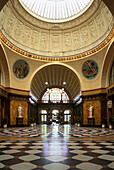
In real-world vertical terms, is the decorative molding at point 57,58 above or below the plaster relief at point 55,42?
below

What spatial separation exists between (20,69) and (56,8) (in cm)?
926

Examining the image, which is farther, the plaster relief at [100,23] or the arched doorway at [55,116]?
the arched doorway at [55,116]

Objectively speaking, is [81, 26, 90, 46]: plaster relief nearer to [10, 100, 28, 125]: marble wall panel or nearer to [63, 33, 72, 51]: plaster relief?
[63, 33, 72, 51]: plaster relief

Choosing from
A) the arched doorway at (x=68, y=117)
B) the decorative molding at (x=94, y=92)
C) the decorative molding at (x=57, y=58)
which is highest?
the decorative molding at (x=57, y=58)

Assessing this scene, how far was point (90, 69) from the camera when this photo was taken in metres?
22.4

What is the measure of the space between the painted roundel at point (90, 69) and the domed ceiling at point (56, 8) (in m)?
6.22

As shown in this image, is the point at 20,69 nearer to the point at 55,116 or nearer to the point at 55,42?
the point at 55,42

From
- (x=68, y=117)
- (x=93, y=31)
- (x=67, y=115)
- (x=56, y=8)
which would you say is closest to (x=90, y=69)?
(x=93, y=31)

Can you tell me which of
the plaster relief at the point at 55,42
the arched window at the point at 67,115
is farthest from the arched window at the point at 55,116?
the plaster relief at the point at 55,42

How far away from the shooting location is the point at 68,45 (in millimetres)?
23984

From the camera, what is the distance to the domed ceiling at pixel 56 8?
2086 centimetres

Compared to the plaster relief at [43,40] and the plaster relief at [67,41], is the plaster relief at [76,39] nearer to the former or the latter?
the plaster relief at [67,41]

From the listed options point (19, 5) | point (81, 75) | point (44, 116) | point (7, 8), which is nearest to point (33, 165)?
point (7, 8)

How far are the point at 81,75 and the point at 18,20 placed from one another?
34.5ft
